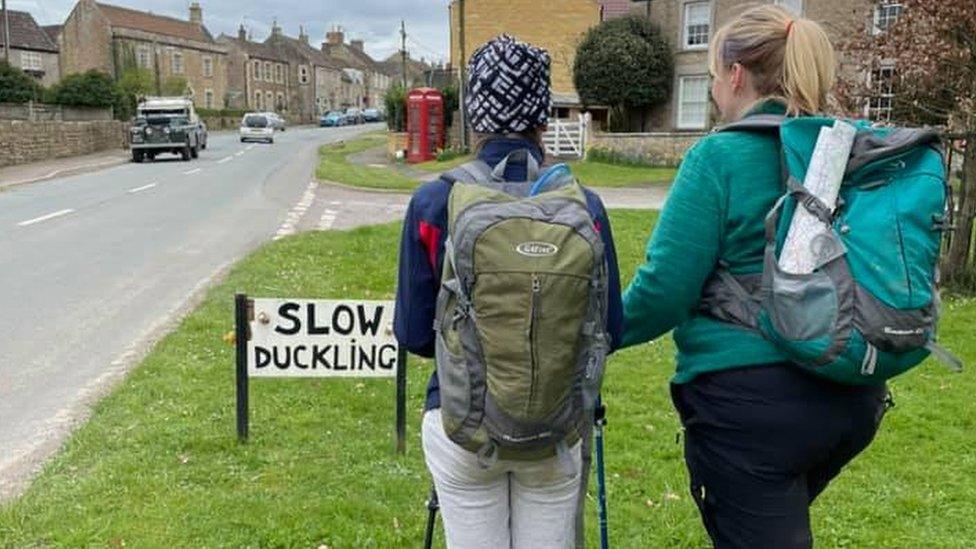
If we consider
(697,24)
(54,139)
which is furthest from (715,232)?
(54,139)

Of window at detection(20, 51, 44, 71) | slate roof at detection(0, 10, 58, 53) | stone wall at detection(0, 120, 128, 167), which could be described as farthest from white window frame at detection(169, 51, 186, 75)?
stone wall at detection(0, 120, 128, 167)

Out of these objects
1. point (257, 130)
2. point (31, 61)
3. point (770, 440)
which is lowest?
point (770, 440)

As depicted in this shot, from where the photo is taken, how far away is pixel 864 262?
191cm

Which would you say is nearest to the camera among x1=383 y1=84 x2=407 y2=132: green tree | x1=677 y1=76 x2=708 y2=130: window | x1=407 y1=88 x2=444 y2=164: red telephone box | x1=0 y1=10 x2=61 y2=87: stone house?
x1=677 y1=76 x2=708 y2=130: window

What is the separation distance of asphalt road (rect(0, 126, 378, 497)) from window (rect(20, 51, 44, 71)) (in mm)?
43151

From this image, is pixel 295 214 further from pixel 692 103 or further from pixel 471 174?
pixel 692 103

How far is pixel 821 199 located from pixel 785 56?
38cm

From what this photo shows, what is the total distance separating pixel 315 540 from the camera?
366 centimetres

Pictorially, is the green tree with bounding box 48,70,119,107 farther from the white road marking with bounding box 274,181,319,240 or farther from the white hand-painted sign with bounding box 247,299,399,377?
the white hand-painted sign with bounding box 247,299,399,377

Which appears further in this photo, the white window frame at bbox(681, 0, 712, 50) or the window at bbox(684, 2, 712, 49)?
the window at bbox(684, 2, 712, 49)

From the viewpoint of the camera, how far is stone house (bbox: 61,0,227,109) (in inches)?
2744

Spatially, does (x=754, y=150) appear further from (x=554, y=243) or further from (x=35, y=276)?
(x=35, y=276)

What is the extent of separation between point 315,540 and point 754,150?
2559mm

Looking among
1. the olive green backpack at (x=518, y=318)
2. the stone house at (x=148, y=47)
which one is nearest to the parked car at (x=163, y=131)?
the olive green backpack at (x=518, y=318)
